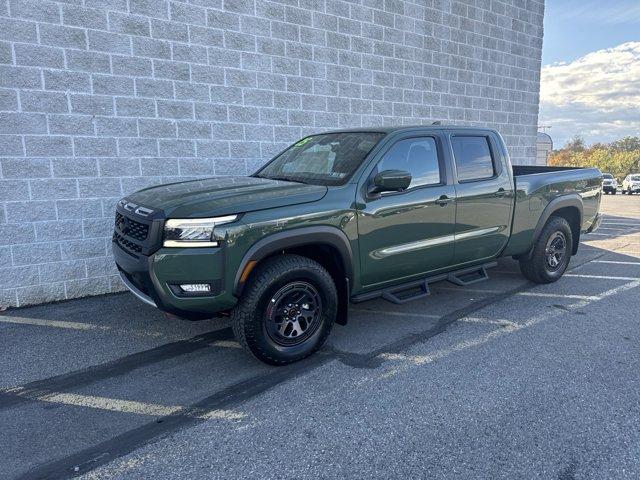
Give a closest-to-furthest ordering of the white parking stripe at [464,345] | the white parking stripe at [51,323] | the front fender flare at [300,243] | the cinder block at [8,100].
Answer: the front fender flare at [300,243] → the white parking stripe at [464,345] → the white parking stripe at [51,323] → the cinder block at [8,100]

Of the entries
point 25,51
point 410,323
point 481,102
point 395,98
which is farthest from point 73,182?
point 481,102

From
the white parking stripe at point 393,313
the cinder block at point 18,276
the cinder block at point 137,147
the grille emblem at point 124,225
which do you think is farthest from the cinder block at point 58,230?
the white parking stripe at point 393,313

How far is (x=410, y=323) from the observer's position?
15.6 ft

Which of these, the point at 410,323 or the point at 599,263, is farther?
the point at 599,263

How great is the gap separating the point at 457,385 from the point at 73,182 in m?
4.66

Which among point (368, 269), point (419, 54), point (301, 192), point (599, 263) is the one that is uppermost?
point (419, 54)

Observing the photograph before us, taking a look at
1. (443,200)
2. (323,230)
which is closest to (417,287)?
(443,200)

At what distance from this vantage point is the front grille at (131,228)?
3.58 m

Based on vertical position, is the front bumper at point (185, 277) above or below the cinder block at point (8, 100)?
below

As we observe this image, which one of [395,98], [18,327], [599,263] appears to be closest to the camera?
[18,327]

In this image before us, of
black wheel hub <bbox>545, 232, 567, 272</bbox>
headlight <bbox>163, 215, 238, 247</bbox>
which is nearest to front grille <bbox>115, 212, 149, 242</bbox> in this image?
headlight <bbox>163, 215, 238, 247</bbox>

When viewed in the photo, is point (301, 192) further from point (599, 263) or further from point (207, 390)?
point (599, 263)

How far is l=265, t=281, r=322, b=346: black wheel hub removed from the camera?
11.9ft

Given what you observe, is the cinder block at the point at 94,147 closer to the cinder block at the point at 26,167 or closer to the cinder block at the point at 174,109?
the cinder block at the point at 26,167
